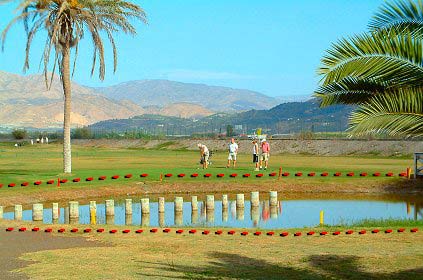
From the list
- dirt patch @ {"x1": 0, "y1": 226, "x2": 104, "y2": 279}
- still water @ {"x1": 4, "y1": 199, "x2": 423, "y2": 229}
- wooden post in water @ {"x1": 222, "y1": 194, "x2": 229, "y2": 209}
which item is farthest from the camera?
wooden post in water @ {"x1": 222, "y1": 194, "x2": 229, "y2": 209}

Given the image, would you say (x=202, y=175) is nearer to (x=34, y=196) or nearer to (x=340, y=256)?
(x=34, y=196)

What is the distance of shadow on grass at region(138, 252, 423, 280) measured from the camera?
52.4ft

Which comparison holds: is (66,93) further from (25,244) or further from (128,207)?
(25,244)

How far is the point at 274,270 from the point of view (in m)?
16.9

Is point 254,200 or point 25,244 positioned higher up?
point 25,244

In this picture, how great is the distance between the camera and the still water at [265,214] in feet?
105

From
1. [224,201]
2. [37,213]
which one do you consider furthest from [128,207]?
[224,201]

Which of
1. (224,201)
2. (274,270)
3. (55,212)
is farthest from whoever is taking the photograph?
(224,201)

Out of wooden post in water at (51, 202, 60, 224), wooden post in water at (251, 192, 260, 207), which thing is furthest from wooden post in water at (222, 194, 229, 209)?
wooden post in water at (51, 202, 60, 224)

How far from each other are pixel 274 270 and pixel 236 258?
2302 millimetres

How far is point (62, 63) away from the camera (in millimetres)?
44375

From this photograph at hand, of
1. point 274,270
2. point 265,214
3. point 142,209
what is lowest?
point 265,214

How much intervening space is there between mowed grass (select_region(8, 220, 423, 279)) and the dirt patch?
1.43 ft

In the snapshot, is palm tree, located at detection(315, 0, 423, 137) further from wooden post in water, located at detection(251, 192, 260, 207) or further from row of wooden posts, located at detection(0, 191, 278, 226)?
wooden post in water, located at detection(251, 192, 260, 207)
